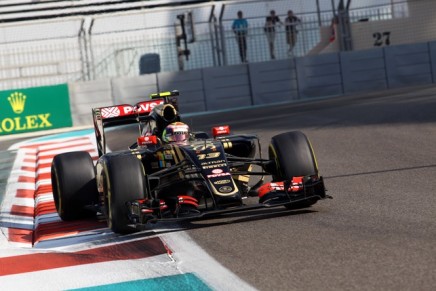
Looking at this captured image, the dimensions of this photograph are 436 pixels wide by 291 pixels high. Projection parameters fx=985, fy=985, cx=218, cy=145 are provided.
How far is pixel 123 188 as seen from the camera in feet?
24.9

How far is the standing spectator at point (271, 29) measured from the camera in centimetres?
2692

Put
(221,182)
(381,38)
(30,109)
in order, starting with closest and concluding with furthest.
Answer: (221,182) → (30,109) → (381,38)

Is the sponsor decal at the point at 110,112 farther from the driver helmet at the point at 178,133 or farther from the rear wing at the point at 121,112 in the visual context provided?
the driver helmet at the point at 178,133

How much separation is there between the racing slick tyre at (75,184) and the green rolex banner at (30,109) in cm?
1666

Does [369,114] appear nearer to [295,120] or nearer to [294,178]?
[295,120]

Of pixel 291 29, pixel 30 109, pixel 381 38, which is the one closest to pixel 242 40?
pixel 291 29

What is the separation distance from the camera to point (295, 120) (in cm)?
1873

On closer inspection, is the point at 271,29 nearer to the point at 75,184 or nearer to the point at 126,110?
the point at 126,110

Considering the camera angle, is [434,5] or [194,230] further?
[434,5]

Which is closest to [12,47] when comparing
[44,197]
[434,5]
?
[434,5]

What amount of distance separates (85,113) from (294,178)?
18846 mm

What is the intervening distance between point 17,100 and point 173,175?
57.5 feet

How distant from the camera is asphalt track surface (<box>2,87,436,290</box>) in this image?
5223 millimetres

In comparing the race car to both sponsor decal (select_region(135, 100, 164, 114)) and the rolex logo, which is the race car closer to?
sponsor decal (select_region(135, 100, 164, 114))
